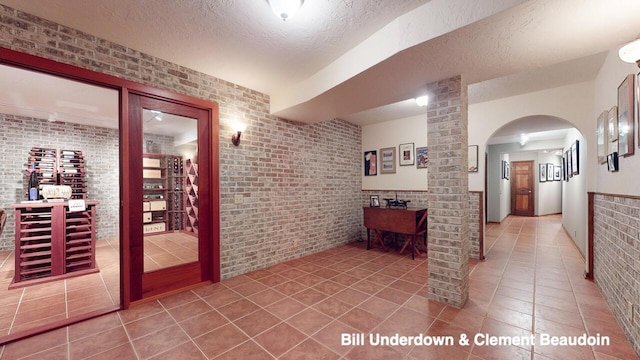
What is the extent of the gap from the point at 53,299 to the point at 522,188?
12346 mm

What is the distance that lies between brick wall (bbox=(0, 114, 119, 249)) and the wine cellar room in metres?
0.02

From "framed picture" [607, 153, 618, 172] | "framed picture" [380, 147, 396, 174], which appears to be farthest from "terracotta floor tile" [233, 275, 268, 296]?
"framed picture" [607, 153, 618, 172]

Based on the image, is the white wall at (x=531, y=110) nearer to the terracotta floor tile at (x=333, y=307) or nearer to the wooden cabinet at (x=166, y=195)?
the terracotta floor tile at (x=333, y=307)

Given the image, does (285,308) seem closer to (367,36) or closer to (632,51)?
(367,36)

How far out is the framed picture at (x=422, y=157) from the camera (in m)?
4.68

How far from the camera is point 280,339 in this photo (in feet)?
6.37

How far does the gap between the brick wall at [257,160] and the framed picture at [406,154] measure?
1.03m

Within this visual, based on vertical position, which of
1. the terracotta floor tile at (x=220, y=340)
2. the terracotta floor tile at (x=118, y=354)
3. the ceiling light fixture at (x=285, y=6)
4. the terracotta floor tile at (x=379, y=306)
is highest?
the ceiling light fixture at (x=285, y=6)

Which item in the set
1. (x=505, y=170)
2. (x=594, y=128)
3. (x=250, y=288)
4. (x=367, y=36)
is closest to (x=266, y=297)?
(x=250, y=288)

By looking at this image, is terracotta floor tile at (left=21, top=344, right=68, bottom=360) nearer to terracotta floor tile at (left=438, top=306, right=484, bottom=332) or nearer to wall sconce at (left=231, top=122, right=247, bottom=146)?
wall sconce at (left=231, top=122, right=247, bottom=146)

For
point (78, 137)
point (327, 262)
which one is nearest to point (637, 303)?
point (327, 262)

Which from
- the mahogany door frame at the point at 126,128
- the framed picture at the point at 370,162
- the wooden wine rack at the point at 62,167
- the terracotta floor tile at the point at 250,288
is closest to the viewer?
the mahogany door frame at the point at 126,128

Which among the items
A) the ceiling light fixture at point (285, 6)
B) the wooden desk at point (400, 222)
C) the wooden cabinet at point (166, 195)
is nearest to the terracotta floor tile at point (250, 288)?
the wooden cabinet at point (166, 195)

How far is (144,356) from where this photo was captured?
1.76 metres
